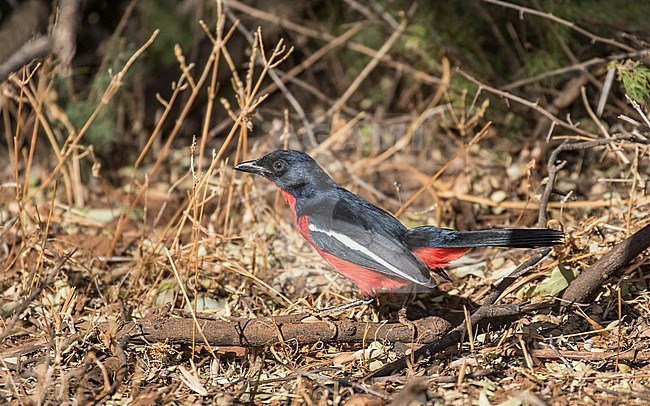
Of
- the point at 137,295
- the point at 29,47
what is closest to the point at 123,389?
the point at 137,295

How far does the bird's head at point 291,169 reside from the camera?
4000mm

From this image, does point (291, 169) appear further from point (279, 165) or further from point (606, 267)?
point (606, 267)

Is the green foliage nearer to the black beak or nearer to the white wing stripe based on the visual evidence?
the white wing stripe

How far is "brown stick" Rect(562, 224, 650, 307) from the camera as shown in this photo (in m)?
3.55

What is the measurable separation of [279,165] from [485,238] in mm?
1163

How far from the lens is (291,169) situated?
4.02m

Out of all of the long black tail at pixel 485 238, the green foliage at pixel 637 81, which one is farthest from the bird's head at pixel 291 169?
the green foliage at pixel 637 81

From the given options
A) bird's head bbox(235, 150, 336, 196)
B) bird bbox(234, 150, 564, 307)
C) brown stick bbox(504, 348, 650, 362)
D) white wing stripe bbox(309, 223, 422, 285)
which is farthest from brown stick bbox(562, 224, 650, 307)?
bird's head bbox(235, 150, 336, 196)

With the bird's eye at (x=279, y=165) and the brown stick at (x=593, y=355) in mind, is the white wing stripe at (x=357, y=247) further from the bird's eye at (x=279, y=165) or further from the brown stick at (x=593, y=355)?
the brown stick at (x=593, y=355)

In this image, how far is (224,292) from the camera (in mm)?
4309

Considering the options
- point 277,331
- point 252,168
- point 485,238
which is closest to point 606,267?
point 485,238

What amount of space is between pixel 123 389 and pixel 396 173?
2.98m

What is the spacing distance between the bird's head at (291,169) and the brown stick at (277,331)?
818 millimetres

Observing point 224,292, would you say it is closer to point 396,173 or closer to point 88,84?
point 396,173
